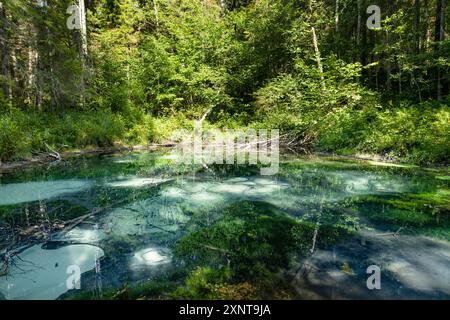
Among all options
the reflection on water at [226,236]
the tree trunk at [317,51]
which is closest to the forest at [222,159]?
the reflection on water at [226,236]

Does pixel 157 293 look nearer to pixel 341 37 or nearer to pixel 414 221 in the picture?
pixel 414 221

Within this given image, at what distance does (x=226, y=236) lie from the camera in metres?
4.30

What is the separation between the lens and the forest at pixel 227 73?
445 inches

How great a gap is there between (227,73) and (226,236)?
16.8m

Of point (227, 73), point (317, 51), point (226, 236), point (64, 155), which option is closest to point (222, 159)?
point (64, 155)

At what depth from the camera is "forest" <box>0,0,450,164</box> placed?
1131 centimetres

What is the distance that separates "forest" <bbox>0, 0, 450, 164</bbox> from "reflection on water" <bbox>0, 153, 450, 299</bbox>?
4251 mm

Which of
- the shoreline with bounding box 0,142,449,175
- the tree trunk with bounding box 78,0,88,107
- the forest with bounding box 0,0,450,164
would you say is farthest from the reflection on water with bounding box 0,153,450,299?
the tree trunk with bounding box 78,0,88,107

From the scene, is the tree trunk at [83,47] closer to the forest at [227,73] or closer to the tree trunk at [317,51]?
the forest at [227,73]

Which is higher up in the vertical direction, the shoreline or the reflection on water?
the shoreline

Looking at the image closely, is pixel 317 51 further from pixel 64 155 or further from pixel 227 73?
pixel 64 155

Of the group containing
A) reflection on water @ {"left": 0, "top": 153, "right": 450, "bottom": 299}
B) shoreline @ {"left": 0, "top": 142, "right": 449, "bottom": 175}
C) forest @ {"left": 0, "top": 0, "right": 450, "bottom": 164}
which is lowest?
reflection on water @ {"left": 0, "top": 153, "right": 450, "bottom": 299}

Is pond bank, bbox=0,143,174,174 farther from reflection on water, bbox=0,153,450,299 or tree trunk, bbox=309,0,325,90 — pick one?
tree trunk, bbox=309,0,325,90

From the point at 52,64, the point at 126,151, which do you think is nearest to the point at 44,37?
the point at 52,64
